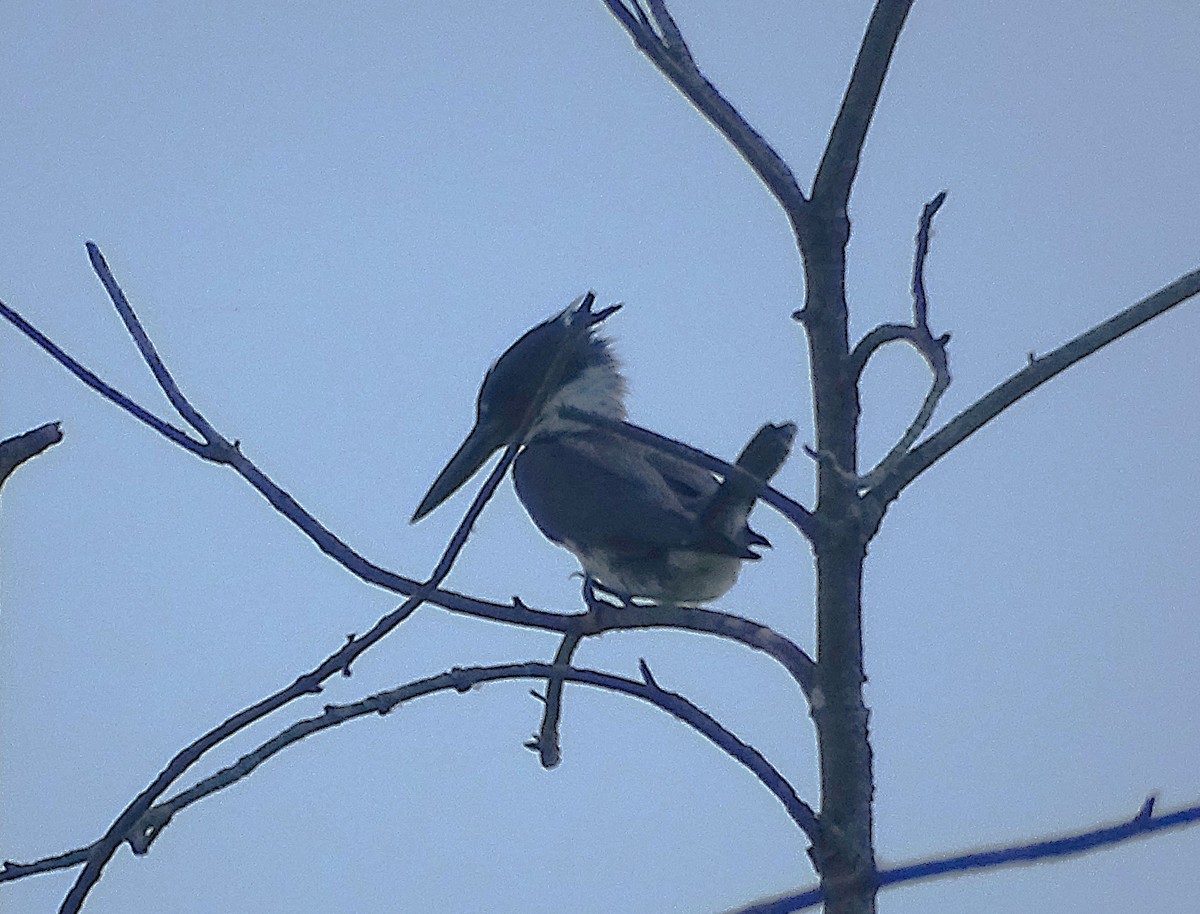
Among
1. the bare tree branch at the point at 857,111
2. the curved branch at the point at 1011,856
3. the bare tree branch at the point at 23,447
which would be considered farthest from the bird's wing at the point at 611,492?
the curved branch at the point at 1011,856

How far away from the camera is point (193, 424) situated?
75.2 inches

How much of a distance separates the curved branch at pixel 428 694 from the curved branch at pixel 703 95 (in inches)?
21.2

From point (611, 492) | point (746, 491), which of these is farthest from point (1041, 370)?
point (611, 492)

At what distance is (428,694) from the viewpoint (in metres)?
1.74

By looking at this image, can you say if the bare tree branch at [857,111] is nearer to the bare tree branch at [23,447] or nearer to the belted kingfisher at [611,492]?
the bare tree branch at [23,447]

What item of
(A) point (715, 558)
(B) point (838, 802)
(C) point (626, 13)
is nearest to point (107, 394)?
(C) point (626, 13)

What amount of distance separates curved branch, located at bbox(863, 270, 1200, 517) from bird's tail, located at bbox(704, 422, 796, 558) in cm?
112

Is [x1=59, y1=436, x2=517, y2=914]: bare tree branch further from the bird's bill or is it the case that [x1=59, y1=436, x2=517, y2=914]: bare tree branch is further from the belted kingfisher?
the bird's bill

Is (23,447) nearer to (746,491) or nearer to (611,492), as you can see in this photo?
(746,491)

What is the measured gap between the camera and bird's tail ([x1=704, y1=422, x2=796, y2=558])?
294 centimetres

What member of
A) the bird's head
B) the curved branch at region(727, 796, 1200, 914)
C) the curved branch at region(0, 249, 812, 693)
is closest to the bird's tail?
the bird's head

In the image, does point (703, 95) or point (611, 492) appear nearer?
point (703, 95)

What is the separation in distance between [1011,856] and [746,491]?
5.93ft

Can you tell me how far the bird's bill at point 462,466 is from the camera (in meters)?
3.87
